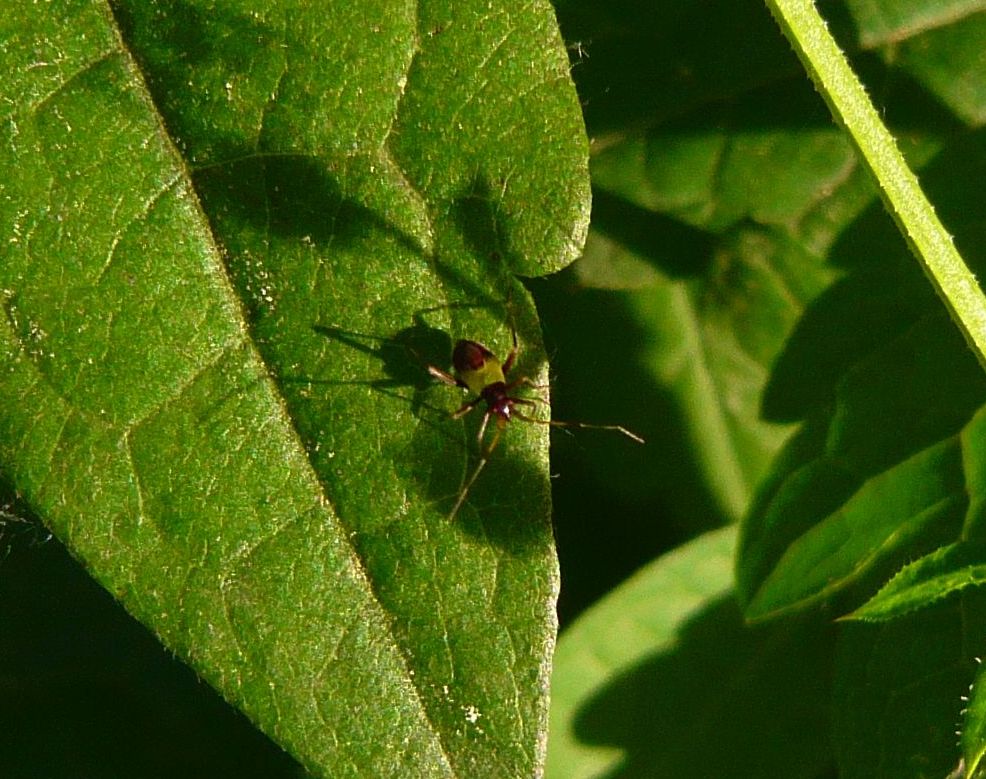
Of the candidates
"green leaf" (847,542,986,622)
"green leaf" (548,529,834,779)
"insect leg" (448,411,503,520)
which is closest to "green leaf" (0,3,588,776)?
"insect leg" (448,411,503,520)

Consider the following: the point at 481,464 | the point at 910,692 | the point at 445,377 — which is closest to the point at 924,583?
the point at 910,692

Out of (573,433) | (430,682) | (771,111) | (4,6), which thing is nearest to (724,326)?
(573,433)

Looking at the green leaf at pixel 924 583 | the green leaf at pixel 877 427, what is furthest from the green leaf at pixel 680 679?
the green leaf at pixel 924 583

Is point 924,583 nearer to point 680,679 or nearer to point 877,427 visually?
point 877,427

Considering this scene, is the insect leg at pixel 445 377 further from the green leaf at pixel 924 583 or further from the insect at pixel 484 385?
the green leaf at pixel 924 583

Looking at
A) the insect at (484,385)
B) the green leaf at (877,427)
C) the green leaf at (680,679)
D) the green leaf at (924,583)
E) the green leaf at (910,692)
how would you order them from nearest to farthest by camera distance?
the green leaf at (924,583) → the insect at (484,385) → the green leaf at (910,692) → the green leaf at (877,427) → the green leaf at (680,679)

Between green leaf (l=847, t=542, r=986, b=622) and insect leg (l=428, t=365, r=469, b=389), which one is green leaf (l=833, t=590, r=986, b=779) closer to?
green leaf (l=847, t=542, r=986, b=622)
